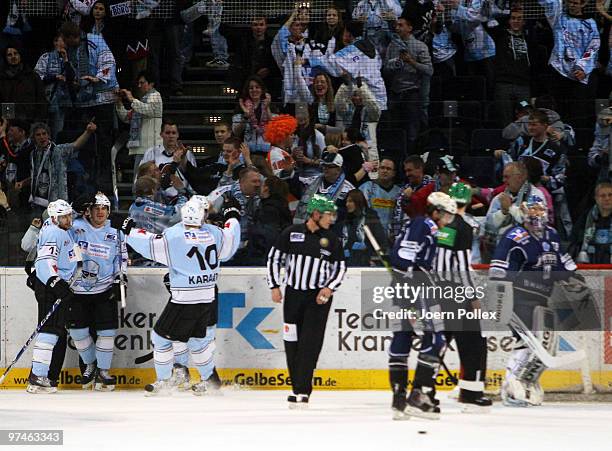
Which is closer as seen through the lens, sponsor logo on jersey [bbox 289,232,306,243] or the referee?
the referee

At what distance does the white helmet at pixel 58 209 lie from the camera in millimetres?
10117

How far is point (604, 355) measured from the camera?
10016 millimetres

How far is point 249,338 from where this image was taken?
33.9 feet

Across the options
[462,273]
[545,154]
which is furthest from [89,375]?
[545,154]

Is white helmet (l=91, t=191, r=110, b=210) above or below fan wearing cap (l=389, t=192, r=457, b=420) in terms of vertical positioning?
above

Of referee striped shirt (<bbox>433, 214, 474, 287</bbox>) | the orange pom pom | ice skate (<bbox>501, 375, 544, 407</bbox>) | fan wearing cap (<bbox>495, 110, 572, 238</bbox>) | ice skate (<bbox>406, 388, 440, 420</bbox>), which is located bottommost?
ice skate (<bbox>501, 375, 544, 407</bbox>)

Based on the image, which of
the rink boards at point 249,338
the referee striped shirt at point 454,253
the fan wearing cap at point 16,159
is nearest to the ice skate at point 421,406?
the referee striped shirt at point 454,253

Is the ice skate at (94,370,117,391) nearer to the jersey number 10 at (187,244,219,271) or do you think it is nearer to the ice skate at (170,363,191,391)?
the ice skate at (170,363,191,391)

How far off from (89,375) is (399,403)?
3.02 metres

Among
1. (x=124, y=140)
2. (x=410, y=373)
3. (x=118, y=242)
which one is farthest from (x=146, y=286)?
(x=410, y=373)

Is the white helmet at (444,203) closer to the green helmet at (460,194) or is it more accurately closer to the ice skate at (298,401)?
the green helmet at (460,194)

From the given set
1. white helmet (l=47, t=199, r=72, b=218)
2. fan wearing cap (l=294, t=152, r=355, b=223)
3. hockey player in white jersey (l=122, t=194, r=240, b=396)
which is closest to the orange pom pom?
fan wearing cap (l=294, t=152, r=355, b=223)

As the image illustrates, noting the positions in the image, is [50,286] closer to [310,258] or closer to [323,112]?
[310,258]

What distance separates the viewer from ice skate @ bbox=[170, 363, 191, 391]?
32.9 ft
